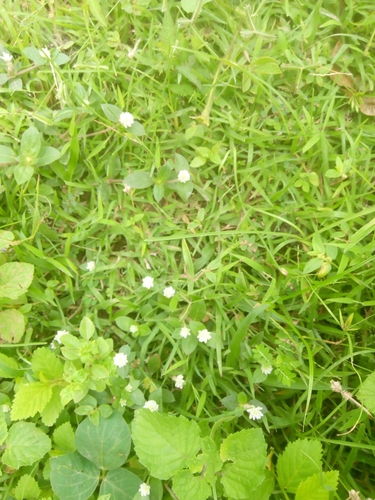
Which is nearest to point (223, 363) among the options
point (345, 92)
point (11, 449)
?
point (11, 449)

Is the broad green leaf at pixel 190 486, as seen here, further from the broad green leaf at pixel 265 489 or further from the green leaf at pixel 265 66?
the green leaf at pixel 265 66

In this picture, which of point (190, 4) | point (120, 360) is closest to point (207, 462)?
point (120, 360)

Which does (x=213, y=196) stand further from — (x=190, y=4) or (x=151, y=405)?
(x=151, y=405)

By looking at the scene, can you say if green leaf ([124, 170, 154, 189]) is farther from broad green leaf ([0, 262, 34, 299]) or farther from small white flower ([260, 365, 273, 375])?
small white flower ([260, 365, 273, 375])

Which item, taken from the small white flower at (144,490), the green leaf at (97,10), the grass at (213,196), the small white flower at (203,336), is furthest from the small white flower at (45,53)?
the small white flower at (144,490)

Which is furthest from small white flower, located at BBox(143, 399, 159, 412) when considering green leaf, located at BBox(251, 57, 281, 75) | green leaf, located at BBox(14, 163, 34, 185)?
green leaf, located at BBox(251, 57, 281, 75)

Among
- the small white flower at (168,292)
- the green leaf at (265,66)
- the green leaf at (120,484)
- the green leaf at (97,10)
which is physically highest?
the green leaf at (97,10)
